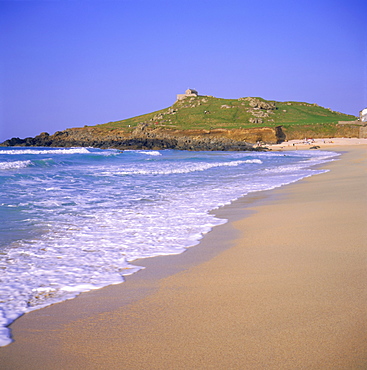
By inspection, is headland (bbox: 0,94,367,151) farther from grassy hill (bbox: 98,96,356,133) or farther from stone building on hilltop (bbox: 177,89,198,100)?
stone building on hilltop (bbox: 177,89,198,100)

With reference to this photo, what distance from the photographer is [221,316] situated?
270 centimetres

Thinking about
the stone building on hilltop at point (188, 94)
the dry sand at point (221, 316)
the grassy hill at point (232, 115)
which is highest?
the stone building on hilltop at point (188, 94)

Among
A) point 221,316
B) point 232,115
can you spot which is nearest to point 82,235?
point 221,316

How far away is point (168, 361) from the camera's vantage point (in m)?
2.15

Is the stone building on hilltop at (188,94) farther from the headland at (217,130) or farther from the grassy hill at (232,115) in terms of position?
the headland at (217,130)

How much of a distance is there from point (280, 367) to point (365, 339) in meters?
0.58

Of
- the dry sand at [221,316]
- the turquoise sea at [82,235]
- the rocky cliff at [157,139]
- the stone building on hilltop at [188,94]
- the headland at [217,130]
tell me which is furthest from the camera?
the stone building on hilltop at [188,94]

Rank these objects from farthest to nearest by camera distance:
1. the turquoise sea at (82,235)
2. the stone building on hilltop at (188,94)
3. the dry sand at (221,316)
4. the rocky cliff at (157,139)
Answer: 1. the stone building on hilltop at (188,94)
2. the rocky cliff at (157,139)
3. the turquoise sea at (82,235)
4. the dry sand at (221,316)

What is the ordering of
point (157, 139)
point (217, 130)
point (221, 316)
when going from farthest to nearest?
point (217, 130) < point (157, 139) < point (221, 316)

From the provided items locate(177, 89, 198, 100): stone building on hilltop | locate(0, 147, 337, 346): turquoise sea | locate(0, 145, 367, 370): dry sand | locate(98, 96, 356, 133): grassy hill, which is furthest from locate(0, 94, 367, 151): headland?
locate(0, 145, 367, 370): dry sand

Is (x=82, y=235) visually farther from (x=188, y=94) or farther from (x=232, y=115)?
(x=188, y=94)

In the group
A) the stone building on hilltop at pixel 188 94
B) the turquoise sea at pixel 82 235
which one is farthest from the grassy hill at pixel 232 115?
the turquoise sea at pixel 82 235

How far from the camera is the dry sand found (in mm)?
2174

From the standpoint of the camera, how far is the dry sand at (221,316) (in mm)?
2174
